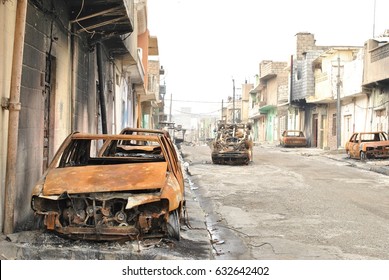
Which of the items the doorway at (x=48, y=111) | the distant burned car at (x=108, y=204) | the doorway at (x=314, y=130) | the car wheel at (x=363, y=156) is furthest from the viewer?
the doorway at (x=314, y=130)

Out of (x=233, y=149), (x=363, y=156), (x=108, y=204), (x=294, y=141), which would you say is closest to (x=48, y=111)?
(x=108, y=204)

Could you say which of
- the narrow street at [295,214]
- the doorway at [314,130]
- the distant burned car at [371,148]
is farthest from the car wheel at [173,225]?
the doorway at [314,130]

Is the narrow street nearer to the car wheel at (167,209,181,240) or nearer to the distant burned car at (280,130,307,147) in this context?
the car wheel at (167,209,181,240)

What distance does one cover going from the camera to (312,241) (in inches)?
287

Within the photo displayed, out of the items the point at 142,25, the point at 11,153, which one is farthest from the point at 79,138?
the point at 142,25

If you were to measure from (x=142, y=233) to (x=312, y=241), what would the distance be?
9.13ft

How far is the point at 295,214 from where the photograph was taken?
9.48m

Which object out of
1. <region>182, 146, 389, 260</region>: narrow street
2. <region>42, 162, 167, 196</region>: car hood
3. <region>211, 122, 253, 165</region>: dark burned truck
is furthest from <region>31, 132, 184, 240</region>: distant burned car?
<region>211, 122, 253, 165</region>: dark burned truck

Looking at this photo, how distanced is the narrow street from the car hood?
1509 millimetres

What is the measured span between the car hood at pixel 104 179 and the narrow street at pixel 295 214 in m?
1.51

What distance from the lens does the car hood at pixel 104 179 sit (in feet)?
18.5

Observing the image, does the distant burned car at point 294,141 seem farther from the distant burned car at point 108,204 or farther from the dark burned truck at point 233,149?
the distant burned car at point 108,204

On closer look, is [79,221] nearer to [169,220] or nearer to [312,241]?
[169,220]

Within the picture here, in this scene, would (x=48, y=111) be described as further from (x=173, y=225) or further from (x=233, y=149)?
(x=233, y=149)
